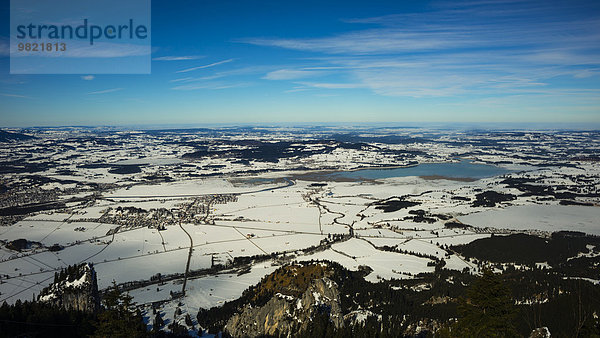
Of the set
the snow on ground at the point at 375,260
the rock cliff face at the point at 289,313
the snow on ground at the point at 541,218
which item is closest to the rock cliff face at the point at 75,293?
the rock cliff face at the point at 289,313

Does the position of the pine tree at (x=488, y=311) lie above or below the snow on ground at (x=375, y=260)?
above

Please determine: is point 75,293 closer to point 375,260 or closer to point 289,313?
point 289,313

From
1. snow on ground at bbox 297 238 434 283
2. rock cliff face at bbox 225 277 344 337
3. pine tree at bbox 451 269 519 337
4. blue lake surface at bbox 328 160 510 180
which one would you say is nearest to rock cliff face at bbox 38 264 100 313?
rock cliff face at bbox 225 277 344 337

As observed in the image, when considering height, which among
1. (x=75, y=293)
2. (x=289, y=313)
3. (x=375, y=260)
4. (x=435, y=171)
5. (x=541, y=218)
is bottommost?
(x=375, y=260)

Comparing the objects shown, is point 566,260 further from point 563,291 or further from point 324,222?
point 324,222

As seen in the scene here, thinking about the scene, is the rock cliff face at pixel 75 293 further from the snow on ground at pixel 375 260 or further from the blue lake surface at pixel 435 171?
the blue lake surface at pixel 435 171

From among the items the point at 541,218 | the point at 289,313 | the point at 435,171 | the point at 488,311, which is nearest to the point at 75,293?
the point at 289,313
